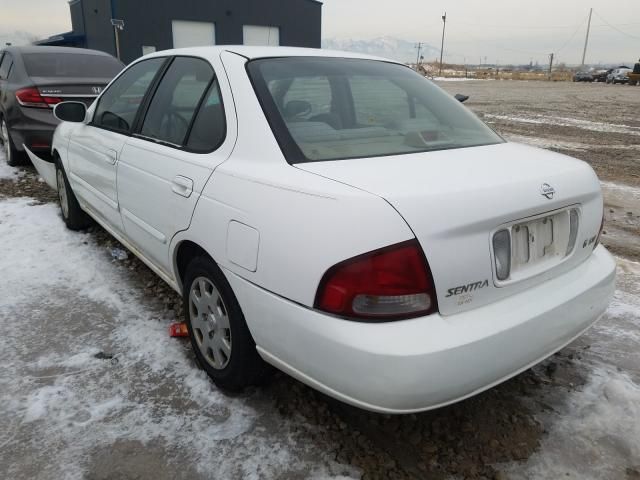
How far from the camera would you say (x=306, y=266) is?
1.77 metres

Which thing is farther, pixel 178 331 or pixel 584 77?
pixel 584 77

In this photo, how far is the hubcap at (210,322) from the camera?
239 centimetres

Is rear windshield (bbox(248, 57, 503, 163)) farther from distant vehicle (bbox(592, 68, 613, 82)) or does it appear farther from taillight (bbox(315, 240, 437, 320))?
distant vehicle (bbox(592, 68, 613, 82))

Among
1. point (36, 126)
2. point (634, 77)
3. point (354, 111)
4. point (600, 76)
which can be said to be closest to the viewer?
point (354, 111)

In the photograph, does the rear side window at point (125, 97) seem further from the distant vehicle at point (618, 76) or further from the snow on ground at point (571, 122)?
the distant vehicle at point (618, 76)

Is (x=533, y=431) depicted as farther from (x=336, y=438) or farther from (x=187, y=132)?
(x=187, y=132)

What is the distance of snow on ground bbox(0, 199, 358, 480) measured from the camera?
6.86 feet

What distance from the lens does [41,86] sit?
6168 millimetres

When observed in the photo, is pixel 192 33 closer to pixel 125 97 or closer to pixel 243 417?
pixel 125 97

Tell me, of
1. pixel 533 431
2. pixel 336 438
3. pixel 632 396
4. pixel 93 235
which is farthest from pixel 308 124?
pixel 93 235

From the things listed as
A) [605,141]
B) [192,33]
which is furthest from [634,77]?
[605,141]

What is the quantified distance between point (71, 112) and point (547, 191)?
135 inches

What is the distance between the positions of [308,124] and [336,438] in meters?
1.37

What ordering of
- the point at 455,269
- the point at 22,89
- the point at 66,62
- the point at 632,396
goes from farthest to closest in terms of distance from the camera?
the point at 66,62
the point at 22,89
the point at 632,396
the point at 455,269
